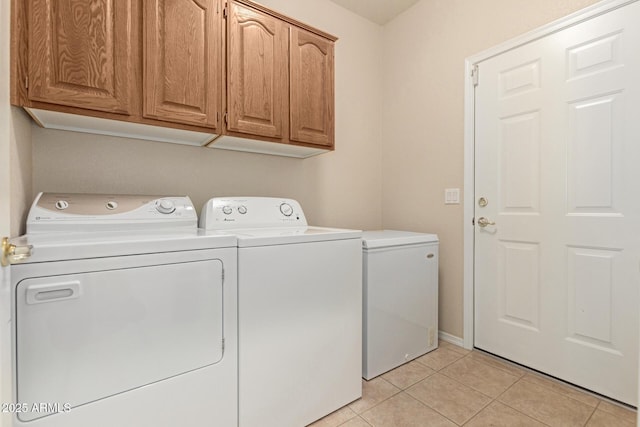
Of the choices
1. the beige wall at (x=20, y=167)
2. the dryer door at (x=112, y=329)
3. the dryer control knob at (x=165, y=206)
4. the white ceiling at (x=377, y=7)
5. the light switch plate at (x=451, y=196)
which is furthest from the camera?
the white ceiling at (x=377, y=7)

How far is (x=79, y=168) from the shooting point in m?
1.57

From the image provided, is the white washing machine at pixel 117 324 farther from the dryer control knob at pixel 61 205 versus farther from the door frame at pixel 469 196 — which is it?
the door frame at pixel 469 196

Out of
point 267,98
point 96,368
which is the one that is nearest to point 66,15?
point 267,98

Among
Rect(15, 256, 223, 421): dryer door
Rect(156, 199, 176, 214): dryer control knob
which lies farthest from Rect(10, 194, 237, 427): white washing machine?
Rect(156, 199, 176, 214): dryer control knob

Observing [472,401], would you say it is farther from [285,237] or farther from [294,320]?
[285,237]

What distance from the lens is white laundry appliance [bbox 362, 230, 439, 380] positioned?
1834 millimetres

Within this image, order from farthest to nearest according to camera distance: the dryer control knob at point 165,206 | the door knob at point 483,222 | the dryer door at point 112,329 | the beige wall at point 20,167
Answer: the door knob at point 483,222
the dryer control knob at point 165,206
the beige wall at point 20,167
the dryer door at point 112,329

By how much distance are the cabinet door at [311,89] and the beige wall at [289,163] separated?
0.41 m

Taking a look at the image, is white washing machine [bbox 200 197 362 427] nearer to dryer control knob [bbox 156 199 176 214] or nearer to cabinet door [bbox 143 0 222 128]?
dryer control knob [bbox 156 199 176 214]

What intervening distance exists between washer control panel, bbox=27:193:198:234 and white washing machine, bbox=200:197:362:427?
17cm

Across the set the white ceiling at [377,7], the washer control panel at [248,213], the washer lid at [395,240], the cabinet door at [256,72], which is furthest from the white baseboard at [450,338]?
the white ceiling at [377,7]

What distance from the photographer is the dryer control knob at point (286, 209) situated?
1929 millimetres

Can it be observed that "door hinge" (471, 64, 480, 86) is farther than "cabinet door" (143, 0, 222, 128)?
Yes

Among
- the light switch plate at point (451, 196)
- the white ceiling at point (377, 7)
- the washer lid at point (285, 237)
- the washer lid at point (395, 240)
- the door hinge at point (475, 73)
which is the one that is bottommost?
the washer lid at point (395, 240)
